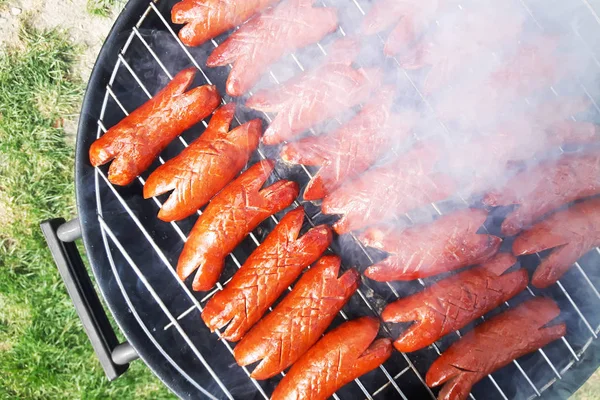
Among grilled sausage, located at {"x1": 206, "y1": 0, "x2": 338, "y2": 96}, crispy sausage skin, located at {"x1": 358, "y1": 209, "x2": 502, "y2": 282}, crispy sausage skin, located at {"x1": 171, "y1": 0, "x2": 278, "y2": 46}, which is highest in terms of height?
crispy sausage skin, located at {"x1": 171, "y1": 0, "x2": 278, "y2": 46}

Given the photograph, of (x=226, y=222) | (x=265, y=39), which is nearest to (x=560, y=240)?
(x=226, y=222)

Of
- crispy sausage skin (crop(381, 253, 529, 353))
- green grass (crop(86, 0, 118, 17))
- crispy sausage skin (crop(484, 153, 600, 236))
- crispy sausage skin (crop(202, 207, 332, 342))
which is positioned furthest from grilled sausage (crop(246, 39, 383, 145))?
green grass (crop(86, 0, 118, 17))

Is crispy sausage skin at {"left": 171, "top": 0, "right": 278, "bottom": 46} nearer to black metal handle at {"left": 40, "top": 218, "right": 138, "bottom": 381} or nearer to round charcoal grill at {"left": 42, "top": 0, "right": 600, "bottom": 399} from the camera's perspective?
round charcoal grill at {"left": 42, "top": 0, "right": 600, "bottom": 399}

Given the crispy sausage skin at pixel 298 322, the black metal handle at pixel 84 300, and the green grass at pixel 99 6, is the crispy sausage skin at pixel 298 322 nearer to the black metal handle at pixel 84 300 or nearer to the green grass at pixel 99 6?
the black metal handle at pixel 84 300

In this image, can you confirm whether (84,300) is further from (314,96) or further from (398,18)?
(398,18)

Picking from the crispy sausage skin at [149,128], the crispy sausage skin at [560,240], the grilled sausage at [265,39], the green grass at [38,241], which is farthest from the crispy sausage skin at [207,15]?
the crispy sausage skin at [560,240]

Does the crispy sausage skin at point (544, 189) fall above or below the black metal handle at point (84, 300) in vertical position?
below
